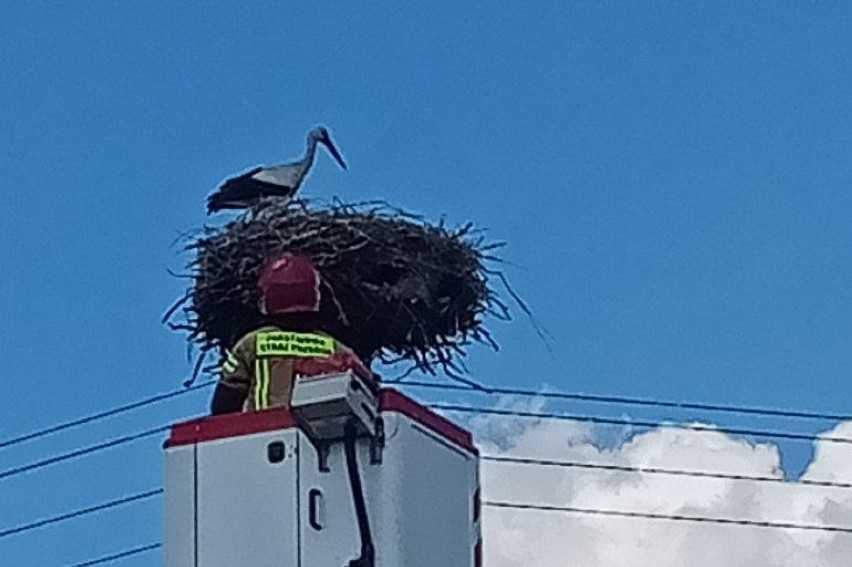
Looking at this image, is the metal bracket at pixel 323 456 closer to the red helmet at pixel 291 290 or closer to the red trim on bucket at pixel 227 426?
the red trim on bucket at pixel 227 426

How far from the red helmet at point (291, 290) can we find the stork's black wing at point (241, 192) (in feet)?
9.65

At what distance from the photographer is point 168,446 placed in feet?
29.0

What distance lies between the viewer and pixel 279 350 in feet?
30.1

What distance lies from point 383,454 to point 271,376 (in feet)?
2.55

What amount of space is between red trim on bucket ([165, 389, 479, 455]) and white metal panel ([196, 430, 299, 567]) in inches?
1.2

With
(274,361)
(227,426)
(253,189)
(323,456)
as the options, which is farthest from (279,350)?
(253,189)

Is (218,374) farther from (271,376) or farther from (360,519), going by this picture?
(360,519)

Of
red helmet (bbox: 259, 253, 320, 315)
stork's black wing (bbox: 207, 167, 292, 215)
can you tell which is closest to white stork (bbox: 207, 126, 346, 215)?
stork's black wing (bbox: 207, 167, 292, 215)

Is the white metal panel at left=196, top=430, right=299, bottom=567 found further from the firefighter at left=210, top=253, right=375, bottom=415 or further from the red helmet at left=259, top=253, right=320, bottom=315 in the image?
the red helmet at left=259, top=253, right=320, bottom=315

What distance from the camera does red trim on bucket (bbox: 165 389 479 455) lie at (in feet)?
28.2

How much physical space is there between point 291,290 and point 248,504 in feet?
3.28

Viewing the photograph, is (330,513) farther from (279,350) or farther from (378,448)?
(279,350)

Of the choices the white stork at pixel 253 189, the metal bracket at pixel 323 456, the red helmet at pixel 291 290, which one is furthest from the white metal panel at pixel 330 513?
the white stork at pixel 253 189

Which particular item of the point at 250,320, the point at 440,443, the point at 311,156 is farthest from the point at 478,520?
the point at 311,156
